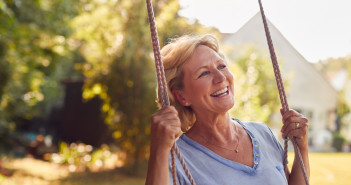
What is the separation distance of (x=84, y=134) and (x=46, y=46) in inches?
172

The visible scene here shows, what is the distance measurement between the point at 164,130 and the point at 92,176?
353 inches

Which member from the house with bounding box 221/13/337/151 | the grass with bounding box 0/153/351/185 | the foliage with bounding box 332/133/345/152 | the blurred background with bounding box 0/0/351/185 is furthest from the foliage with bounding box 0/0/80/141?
the foliage with bounding box 332/133/345/152

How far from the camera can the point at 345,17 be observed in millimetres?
3666

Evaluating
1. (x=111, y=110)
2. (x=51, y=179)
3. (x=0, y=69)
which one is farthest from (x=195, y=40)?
(x=51, y=179)

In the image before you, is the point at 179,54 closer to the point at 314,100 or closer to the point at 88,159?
the point at 88,159

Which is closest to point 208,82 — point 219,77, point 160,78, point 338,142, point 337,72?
point 219,77

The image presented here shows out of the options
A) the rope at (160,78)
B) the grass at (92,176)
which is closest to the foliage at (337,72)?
the grass at (92,176)

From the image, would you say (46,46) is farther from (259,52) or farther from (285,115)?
(285,115)

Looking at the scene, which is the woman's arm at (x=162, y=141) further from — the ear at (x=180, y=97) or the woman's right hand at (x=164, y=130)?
the ear at (x=180, y=97)

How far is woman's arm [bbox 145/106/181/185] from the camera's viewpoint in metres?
1.26

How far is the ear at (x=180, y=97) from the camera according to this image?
1679 mm

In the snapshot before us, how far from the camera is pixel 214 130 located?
5.44 ft

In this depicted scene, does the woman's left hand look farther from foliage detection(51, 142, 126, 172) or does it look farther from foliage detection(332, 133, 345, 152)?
foliage detection(332, 133, 345, 152)

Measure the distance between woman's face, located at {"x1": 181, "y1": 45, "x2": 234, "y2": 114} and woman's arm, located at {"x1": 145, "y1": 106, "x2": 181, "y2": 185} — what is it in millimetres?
308
